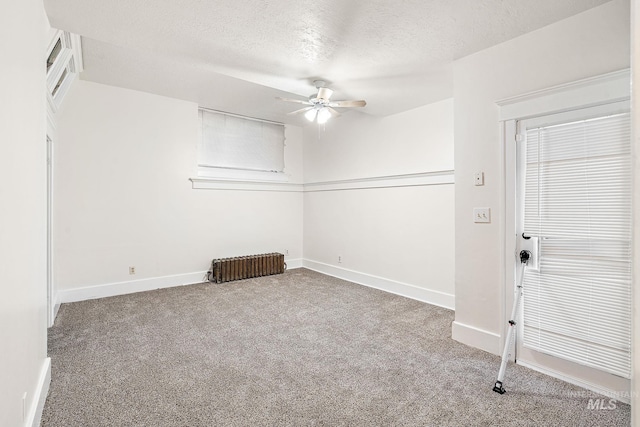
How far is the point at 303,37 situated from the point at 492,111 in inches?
66.9

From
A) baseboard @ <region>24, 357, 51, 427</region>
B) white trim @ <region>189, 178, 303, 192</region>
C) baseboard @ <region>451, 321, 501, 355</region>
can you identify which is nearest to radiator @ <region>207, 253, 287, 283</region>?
white trim @ <region>189, 178, 303, 192</region>

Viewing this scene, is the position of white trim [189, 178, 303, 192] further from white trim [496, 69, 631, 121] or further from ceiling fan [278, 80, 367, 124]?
white trim [496, 69, 631, 121]

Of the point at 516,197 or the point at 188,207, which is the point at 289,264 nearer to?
the point at 188,207

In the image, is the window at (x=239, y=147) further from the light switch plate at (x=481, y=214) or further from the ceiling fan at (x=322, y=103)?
the light switch plate at (x=481, y=214)

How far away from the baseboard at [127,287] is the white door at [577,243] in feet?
14.2

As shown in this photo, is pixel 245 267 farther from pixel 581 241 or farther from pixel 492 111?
pixel 581 241

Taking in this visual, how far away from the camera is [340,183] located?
5500 mm

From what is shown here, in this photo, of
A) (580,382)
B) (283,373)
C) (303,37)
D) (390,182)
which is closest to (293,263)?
(390,182)

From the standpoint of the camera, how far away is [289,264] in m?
6.13

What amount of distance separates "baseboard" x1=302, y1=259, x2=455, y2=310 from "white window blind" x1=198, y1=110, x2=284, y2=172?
2.06 metres

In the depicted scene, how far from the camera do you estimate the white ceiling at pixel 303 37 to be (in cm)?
221

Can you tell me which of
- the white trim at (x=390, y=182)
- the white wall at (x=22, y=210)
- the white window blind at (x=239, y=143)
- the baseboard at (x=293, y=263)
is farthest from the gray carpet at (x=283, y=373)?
the white window blind at (x=239, y=143)

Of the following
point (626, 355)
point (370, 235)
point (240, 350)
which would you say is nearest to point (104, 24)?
point (240, 350)

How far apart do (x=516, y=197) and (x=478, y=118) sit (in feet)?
2.51
